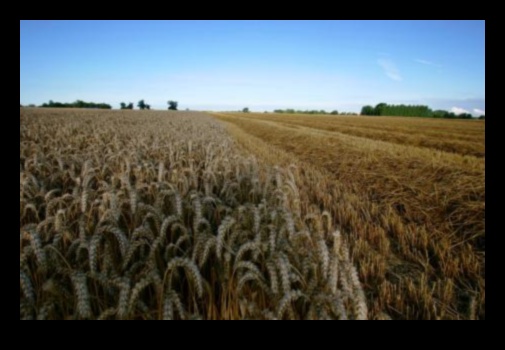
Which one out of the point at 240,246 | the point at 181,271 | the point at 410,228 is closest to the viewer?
the point at 240,246

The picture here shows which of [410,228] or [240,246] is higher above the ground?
[240,246]

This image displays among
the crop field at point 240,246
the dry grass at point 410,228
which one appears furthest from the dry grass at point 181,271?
the dry grass at point 410,228

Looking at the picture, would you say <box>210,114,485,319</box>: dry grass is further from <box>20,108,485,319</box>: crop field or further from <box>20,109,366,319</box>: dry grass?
<box>20,109,366,319</box>: dry grass

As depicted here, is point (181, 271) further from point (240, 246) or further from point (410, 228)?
point (410, 228)

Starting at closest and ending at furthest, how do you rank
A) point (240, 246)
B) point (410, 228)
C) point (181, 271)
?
point (240, 246)
point (181, 271)
point (410, 228)

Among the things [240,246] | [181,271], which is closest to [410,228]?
[240,246]

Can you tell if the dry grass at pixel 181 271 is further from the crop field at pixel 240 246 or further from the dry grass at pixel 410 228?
the dry grass at pixel 410 228

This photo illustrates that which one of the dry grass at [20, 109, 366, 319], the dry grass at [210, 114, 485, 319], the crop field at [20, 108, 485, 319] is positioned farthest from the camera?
the dry grass at [210, 114, 485, 319]

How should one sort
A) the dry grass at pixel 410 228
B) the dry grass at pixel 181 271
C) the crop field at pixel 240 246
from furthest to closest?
the dry grass at pixel 410 228 → the crop field at pixel 240 246 → the dry grass at pixel 181 271

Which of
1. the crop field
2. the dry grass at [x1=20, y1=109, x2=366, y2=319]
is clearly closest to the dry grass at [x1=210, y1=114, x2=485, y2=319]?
the crop field
